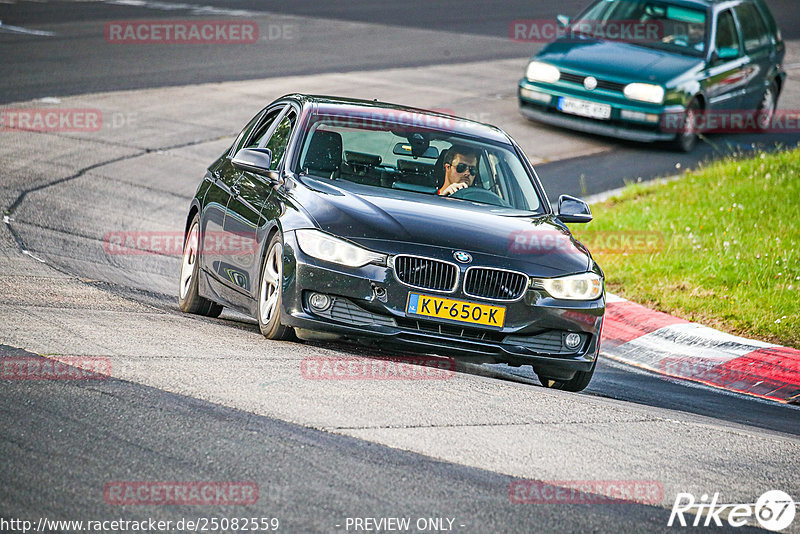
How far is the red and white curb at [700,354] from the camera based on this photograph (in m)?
8.98

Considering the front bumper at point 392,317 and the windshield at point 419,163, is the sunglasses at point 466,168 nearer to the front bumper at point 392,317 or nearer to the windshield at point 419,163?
the windshield at point 419,163

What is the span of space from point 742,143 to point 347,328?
1332 centimetres

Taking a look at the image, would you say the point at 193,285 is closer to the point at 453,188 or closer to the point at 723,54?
the point at 453,188

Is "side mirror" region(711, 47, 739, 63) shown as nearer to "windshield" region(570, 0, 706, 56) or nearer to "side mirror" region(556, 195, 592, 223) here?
"windshield" region(570, 0, 706, 56)

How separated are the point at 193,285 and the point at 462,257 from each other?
8.60ft

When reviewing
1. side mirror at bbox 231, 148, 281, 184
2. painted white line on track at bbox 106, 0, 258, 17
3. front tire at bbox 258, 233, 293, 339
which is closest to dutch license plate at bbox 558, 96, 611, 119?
side mirror at bbox 231, 148, 281, 184

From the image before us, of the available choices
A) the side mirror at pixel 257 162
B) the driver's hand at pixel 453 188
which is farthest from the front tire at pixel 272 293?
the driver's hand at pixel 453 188

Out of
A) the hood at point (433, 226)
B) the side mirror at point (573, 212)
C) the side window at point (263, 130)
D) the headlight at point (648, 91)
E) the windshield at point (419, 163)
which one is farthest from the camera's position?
the headlight at point (648, 91)

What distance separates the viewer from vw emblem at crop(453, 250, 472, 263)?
713 cm

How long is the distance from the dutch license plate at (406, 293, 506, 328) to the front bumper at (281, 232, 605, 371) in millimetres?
29

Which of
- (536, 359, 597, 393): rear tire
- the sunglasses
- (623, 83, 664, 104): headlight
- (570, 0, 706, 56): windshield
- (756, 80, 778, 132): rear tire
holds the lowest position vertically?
(756, 80, 778, 132): rear tire

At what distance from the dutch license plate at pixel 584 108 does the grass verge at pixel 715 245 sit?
6.30ft

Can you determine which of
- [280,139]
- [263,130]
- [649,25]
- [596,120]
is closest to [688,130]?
[596,120]

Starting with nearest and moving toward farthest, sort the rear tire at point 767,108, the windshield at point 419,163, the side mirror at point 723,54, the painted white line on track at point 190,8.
Answer: the windshield at point 419,163 → the side mirror at point 723,54 → the rear tire at point 767,108 → the painted white line on track at point 190,8
